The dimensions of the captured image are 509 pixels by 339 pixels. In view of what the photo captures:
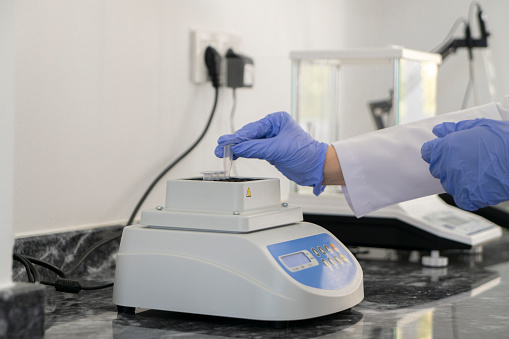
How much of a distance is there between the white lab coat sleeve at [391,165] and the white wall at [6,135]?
57 centimetres

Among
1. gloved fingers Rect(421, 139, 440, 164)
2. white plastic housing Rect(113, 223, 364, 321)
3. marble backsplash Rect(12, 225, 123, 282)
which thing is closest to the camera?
white plastic housing Rect(113, 223, 364, 321)

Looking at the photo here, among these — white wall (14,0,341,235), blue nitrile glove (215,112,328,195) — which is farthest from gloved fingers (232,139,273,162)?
white wall (14,0,341,235)

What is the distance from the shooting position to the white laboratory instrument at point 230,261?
835 mm

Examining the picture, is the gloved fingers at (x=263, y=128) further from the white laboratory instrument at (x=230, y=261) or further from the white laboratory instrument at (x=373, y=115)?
the white laboratory instrument at (x=373, y=115)

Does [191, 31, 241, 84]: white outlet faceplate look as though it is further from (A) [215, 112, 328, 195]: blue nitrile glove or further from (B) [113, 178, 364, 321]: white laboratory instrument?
(B) [113, 178, 364, 321]: white laboratory instrument

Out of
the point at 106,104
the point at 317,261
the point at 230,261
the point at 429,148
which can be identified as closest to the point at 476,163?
the point at 429,148

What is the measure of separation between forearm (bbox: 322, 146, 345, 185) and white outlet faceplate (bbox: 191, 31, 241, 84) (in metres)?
0.47

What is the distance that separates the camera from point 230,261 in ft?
2.78

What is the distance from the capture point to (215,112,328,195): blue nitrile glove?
1.01m

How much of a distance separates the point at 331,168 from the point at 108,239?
1.36 ft

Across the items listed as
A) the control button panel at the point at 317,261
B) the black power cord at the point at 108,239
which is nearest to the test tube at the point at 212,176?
the control button panel at the point at 317,261

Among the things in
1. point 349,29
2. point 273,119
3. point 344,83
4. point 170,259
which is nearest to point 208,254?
point 170,259

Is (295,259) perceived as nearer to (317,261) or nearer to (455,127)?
(317,261)

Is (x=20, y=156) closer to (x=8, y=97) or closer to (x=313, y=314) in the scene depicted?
(x=8, y=97)
